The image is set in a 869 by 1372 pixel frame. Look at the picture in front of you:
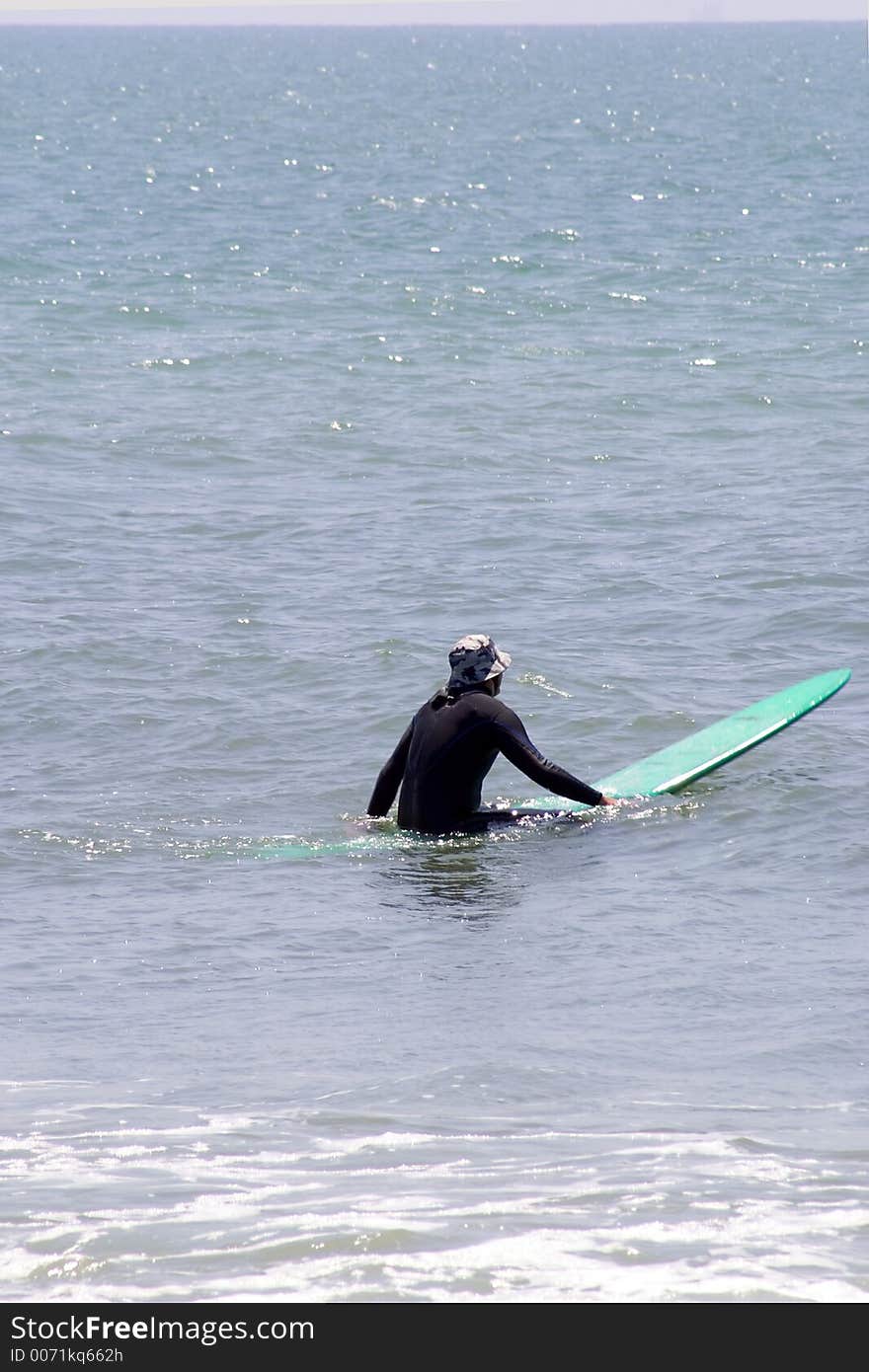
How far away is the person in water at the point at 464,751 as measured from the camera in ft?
31.9

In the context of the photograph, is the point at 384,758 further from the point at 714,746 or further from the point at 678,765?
the point at 714,746

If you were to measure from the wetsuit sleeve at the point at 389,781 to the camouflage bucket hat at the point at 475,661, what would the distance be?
43 cm

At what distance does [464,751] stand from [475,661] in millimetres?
481

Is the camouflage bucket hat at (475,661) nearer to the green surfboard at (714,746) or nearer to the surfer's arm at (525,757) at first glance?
the surfer's arm at (525,757)

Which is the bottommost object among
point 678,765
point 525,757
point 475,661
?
point 678,765

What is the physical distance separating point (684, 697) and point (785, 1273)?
296 inches

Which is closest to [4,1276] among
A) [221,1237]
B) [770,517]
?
[221,1237]

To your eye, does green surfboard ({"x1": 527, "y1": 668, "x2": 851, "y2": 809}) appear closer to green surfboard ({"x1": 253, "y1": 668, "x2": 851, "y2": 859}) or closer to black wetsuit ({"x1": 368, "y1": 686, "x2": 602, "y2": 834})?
green surfboard ({"x1": 253, "y1": 668, "x2": 851, "y2": 859})

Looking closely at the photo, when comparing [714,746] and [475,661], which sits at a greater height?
[475,661]

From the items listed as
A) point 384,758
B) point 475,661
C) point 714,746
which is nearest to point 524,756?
point 475,661

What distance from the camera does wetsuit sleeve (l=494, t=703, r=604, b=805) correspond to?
9.68 meters

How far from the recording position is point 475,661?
980cm

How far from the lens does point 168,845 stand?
32.5 feet

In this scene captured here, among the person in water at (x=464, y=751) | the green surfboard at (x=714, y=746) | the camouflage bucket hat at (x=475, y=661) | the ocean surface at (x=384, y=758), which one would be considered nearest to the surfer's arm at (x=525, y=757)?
the person in water at (x=464, y=751)
